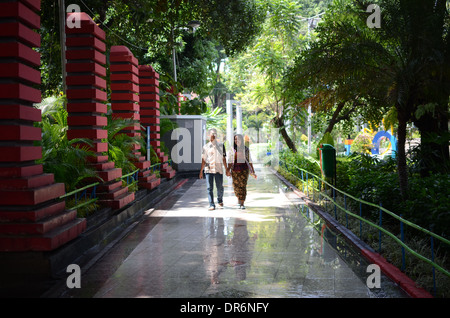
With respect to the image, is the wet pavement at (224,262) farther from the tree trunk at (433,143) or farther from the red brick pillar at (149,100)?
the red brick pillar at (149,100)

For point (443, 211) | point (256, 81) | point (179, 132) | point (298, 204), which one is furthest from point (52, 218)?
point (256, 81)

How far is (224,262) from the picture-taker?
708cm

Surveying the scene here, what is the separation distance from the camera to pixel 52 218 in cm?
668

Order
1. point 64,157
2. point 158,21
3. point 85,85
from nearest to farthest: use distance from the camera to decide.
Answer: point 64,157 → point 85,85 → point 158,21

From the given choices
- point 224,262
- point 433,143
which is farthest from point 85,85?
point 433,143

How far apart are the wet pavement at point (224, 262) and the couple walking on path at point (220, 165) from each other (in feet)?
2.64

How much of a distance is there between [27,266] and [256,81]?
2045 cm

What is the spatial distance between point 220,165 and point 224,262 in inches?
197

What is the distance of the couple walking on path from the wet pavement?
80 centimetres

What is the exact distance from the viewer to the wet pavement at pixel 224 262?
228 inches

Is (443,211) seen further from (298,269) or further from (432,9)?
(432,9)

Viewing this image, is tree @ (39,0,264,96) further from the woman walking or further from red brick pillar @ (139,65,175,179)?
the woman walking

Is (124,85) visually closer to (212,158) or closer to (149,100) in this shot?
(212,158)

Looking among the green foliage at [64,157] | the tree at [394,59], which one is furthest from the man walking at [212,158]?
the green foliage at [64,157]
